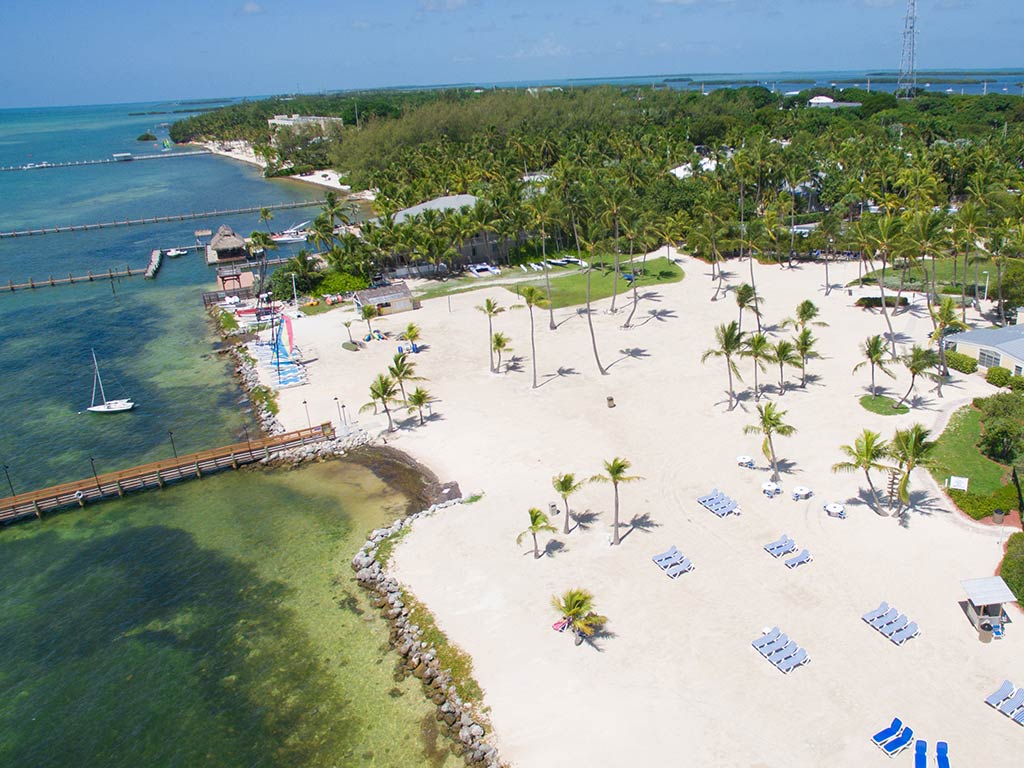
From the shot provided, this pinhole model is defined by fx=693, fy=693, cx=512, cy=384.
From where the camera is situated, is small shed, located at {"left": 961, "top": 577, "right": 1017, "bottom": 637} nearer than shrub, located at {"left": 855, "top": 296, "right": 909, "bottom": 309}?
Yes

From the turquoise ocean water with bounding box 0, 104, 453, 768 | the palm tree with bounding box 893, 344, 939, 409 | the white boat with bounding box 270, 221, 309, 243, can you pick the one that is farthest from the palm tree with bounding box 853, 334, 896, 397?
the white boat with bounding box 270, 221, 309, 243

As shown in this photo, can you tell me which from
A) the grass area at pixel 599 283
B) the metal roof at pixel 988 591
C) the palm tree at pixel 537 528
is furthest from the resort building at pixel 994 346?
the palm tree at pixel 537 528

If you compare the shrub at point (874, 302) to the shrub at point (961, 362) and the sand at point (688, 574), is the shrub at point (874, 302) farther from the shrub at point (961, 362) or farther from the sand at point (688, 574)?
the shrub at point (961, 362)

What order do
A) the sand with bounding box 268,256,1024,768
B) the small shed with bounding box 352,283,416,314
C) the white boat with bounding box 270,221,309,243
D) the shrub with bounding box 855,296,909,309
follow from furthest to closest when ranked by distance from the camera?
the white boat with bounding box 270,221,309,243, the small shed with bounding box 352,283,416,314, the shrub with bounding box 855,296,909,309, the sand with bounding box 268,256,1024,768

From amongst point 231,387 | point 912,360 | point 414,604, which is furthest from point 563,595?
point 231,387

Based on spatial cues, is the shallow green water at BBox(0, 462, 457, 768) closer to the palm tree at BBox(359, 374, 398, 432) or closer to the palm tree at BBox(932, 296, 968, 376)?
the palm tree at BBox(359, 374, 398, 432)
